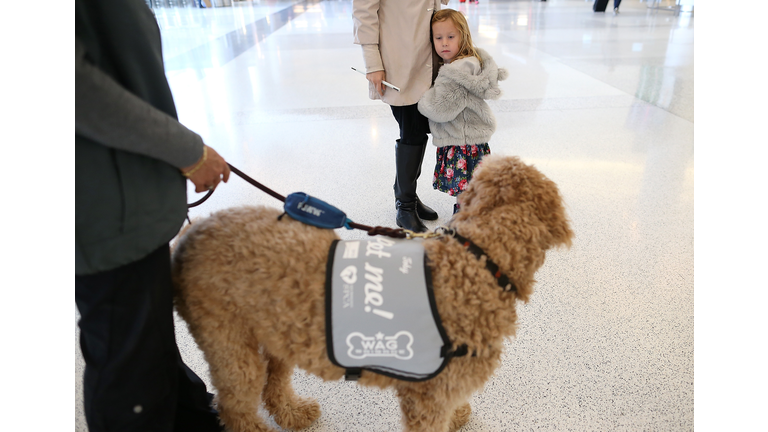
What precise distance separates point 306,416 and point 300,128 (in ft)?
9.04

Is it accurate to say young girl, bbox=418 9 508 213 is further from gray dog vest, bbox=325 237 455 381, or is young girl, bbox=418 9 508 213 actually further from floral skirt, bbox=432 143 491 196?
gray dog vest, bbox=325 237 455 381

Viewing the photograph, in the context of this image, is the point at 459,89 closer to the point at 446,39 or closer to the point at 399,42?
the point at 446,39

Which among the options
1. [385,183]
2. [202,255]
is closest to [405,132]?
[385,183]

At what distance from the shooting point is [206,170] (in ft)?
2.75

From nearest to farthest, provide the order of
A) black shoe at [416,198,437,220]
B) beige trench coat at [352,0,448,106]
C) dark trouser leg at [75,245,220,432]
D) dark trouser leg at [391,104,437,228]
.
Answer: dark trouser leg at [75,245,220,432]
beige trench coat at [352,0,448,106]
dark trouser leg at [391,104,437,228]
black shoe at [416,198,437,220]

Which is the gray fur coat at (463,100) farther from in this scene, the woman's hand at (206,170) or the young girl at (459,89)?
the woman's hand at (206,170)

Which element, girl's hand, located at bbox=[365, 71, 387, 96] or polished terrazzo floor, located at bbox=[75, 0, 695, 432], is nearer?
polished terrazzo floor, located at bbox=[75, 0, 695, 432]

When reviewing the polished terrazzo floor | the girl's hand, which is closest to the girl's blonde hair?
the girl's hand

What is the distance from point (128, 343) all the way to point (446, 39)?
1.63 metres

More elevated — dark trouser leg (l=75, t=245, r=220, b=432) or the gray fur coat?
the gray fur coat

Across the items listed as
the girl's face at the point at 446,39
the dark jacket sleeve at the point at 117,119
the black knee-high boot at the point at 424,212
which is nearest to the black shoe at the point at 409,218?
the black knee-high boot at the point at 424,212

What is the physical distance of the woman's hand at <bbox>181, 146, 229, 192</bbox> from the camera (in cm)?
82

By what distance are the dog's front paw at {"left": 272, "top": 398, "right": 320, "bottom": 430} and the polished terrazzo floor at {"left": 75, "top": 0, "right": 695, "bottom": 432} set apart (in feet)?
0.14

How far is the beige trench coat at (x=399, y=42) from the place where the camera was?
1.79m
